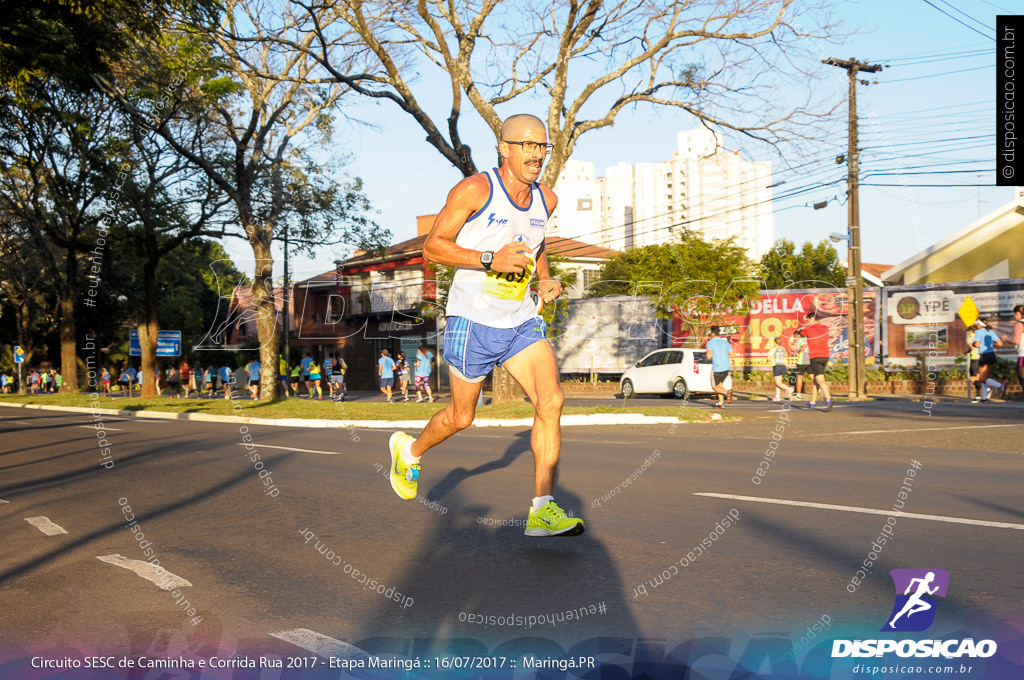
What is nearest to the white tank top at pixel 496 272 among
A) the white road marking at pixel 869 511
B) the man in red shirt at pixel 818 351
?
the white road marking at pixel 869 511

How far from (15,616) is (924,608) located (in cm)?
370

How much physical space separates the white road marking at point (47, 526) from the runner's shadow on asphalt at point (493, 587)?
216 centimetres

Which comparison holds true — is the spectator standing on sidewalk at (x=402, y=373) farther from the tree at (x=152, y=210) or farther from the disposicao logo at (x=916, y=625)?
the disposicao logo at (x=916, y=625)

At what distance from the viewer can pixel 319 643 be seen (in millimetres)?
3281

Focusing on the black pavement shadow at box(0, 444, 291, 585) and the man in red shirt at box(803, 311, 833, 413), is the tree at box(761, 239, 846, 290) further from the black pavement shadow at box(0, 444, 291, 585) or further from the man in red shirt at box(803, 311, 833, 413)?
the black pavement shadow at box(0, 444, 291, 585)

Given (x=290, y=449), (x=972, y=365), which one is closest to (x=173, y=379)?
(x=972, y=365)

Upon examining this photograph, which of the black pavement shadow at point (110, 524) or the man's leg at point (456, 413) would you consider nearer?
the black pavement shadow at point (110, 524)

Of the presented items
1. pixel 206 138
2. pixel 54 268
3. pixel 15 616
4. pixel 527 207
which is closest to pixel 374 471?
pixel 527 207

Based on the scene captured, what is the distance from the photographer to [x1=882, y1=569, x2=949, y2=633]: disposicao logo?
11.0ft

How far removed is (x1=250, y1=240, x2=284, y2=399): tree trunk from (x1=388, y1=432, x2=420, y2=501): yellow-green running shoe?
20912 mm

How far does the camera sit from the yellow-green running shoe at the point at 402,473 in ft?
18.5

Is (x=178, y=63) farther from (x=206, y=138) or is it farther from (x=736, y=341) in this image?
(x=736, y=341)

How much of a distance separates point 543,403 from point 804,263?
200 ft

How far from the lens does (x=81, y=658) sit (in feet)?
10.6
